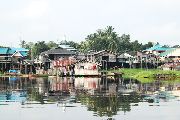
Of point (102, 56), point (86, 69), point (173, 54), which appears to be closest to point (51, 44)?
point (102, 56)

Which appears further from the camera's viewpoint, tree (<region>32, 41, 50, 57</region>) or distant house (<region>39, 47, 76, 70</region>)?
tree (<region>32, 41, 50, 57</region>)

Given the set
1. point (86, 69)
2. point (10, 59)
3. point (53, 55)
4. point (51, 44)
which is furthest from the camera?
point (51, 44)

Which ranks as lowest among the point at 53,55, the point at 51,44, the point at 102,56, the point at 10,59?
the point at 10,59

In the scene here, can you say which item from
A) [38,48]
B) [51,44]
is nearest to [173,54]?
[38,48]

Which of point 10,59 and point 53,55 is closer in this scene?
point 53,55

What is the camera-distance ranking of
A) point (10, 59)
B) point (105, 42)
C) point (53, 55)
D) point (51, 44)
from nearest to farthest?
point (53, 55) < point (10, 59) < point (105, 42) < point (51, 44)

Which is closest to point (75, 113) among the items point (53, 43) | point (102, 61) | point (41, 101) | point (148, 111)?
point (148, 111)

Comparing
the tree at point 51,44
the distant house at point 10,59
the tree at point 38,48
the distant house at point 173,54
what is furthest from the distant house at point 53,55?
the tree at point 51,44

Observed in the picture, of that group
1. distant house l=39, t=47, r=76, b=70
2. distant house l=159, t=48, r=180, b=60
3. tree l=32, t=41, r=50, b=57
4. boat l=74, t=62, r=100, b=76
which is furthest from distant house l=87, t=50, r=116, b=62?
Result: tree l=32, t=41, r=50, b=57

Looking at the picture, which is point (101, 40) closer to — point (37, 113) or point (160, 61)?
point (160, 61)

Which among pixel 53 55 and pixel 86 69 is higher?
pixel 53 55

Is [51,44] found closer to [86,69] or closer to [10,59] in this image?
[10,59]

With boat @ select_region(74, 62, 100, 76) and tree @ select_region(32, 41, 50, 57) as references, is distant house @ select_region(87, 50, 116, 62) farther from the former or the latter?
tree @ select_region(32, 41, 50, 57)

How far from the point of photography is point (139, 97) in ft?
142
